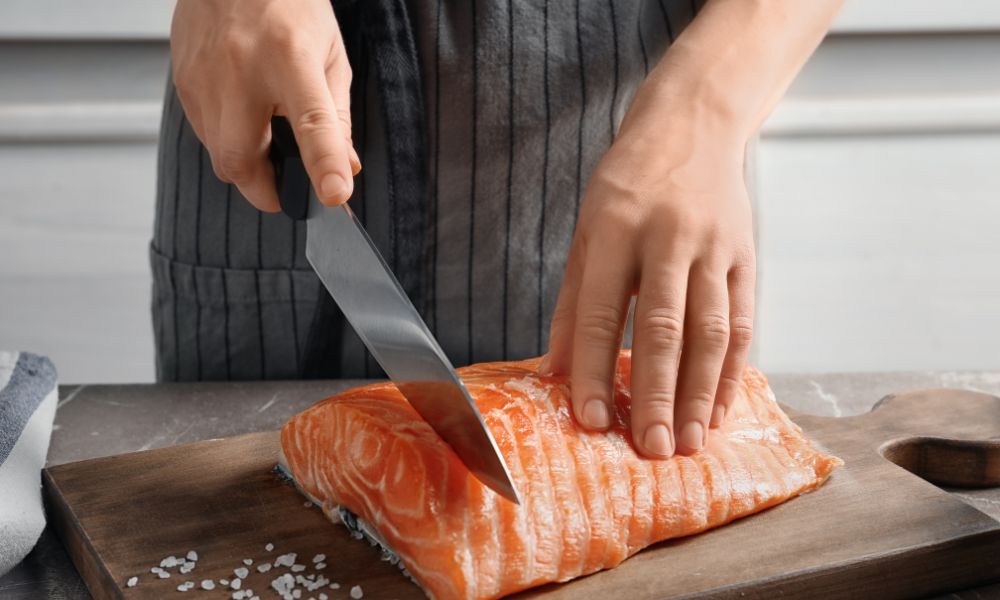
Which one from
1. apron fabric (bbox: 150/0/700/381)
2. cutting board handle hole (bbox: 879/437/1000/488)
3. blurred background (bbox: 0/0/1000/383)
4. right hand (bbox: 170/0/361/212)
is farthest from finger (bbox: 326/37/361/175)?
blurred background (bbox: 0/0/1000/383)

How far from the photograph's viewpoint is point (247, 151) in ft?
3.86

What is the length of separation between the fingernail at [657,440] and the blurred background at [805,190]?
1545 mm

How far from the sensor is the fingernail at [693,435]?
3.83 ft

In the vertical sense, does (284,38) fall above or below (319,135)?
above

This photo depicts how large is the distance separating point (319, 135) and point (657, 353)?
425 millimetres

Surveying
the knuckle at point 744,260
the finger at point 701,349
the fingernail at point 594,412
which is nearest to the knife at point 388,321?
the fingernail at point 594,412

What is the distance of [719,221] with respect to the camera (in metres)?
1.17

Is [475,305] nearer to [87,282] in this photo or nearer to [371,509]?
[371,509]

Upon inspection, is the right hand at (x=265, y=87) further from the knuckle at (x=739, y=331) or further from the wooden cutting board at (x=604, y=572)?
the knuckle at (x=739, y=331)

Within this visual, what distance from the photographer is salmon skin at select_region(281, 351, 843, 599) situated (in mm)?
1037

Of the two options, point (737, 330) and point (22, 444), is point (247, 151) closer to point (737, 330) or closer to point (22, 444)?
point (22, 444)

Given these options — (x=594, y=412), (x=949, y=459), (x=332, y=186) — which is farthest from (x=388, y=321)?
(x=949, y=459)

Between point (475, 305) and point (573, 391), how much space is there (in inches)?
20.0

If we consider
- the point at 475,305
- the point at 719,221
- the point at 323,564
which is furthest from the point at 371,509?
the point at 475,305
